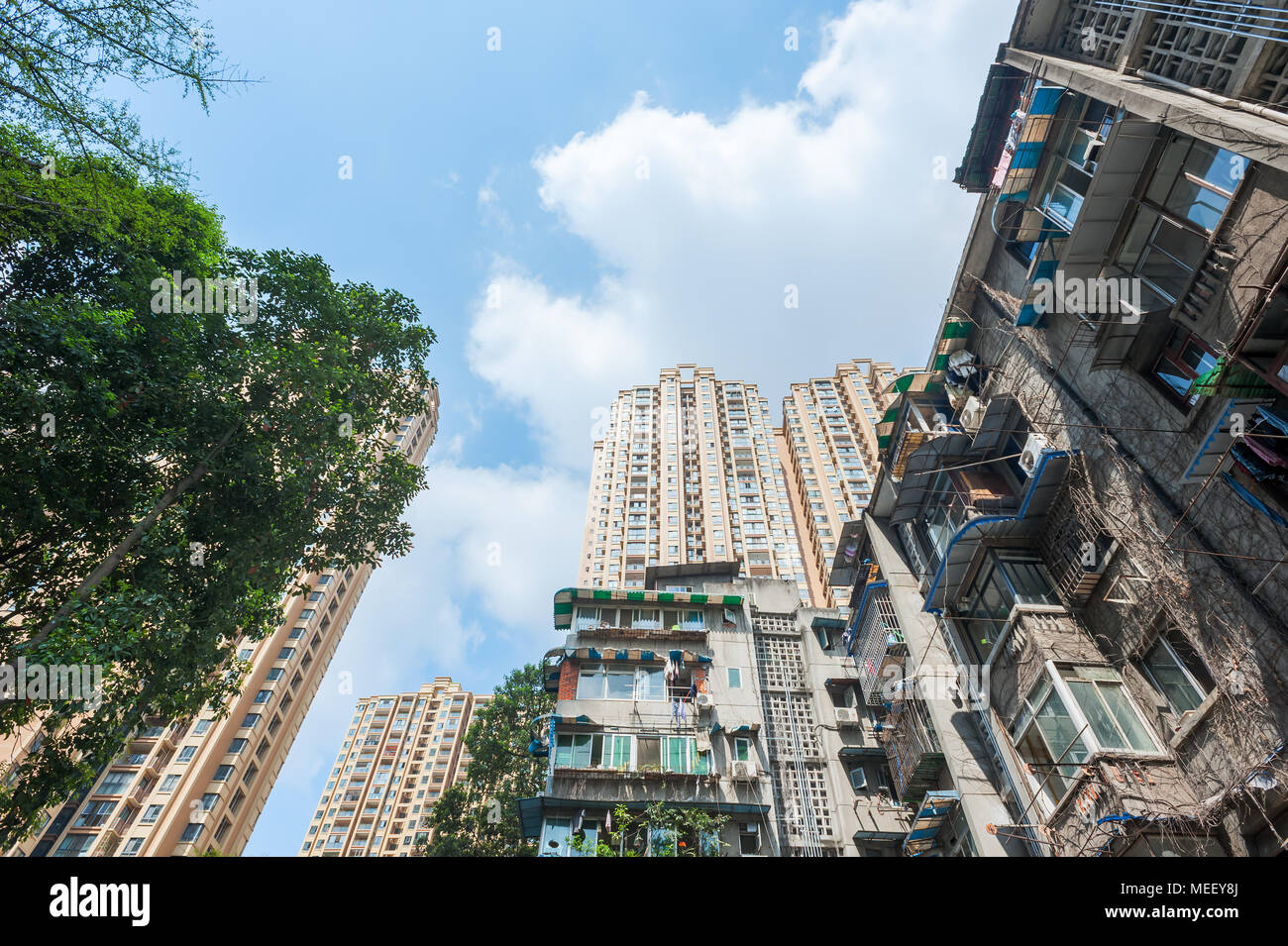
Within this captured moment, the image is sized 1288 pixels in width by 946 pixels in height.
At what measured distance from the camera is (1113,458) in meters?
15.0

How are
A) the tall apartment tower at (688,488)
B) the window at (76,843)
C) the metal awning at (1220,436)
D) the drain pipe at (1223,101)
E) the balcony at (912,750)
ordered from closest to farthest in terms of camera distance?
the drain pipe at (1223,101), the metal awning at (1220,436), the balcony at (912,750), the window at (76,843), the tall apartment tower at (688,488)

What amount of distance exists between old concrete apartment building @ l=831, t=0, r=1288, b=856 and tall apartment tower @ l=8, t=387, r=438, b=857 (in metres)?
27.8

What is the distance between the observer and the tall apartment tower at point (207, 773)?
35.8 metres

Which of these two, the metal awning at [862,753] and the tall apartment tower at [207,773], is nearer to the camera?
the metal awning at [862,753]

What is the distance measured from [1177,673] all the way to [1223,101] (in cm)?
1137

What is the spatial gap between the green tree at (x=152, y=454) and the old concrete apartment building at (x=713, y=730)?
10371mm

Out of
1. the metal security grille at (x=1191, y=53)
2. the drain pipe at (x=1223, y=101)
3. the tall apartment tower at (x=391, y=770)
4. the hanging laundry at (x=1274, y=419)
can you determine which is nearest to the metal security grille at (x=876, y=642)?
the hanging laundry at (x=1274, y=419)

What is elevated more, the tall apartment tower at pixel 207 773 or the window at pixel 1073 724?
the tall apartment tower at pixel 207 773

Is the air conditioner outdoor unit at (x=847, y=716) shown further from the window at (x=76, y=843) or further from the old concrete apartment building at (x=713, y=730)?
the window at (x=76, y=843)

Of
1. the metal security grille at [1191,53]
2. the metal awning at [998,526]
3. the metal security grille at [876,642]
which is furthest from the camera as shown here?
the metal security grille at [876,642]

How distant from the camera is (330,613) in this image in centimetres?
Answer: 5191
